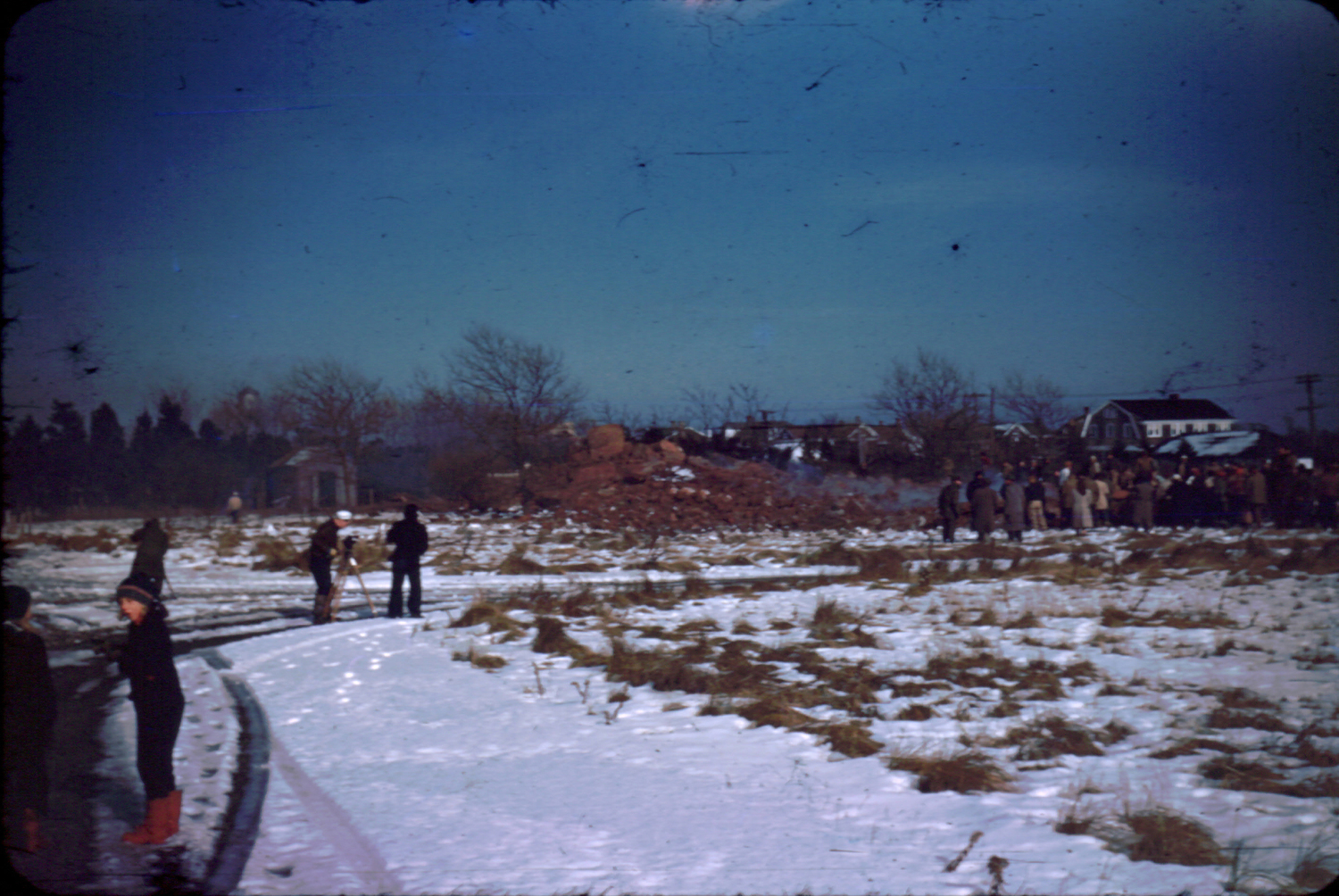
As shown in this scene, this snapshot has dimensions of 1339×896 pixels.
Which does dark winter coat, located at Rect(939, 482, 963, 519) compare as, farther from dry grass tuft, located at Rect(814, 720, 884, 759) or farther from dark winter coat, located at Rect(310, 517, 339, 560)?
dry grass tuft, located at Rect(814, 720, 884, 759)

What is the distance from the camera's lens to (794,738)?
7039 millimetres

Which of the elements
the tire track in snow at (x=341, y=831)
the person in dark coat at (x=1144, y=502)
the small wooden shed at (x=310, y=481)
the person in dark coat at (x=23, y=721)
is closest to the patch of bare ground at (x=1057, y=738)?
the tire track in snow at (x=341, y=831)

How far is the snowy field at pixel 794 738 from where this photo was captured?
4.74 metres

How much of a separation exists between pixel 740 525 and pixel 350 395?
16.0m

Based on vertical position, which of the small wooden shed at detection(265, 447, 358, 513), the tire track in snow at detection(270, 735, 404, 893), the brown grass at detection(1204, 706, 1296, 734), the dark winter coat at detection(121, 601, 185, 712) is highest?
the small wooden shed at detection(265, 447, 358, 513)

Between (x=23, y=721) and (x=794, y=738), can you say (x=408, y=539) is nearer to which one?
(x=794, y=738)

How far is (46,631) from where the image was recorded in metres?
12.8

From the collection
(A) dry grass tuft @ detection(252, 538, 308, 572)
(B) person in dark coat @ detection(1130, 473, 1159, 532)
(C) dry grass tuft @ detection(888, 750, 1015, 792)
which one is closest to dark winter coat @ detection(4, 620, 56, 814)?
(C) dry grass tuft @ detection(888, 750, 1015, 792)

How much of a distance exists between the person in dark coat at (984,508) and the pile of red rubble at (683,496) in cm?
696

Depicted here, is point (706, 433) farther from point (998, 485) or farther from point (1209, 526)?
point (1209, 526)

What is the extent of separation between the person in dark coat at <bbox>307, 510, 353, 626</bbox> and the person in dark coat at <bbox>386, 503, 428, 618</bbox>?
0.72 m

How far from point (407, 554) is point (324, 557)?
45.0 inches

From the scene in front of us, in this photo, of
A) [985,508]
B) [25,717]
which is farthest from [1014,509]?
[25,717]

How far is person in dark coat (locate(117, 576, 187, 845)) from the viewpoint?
496 centimetres
